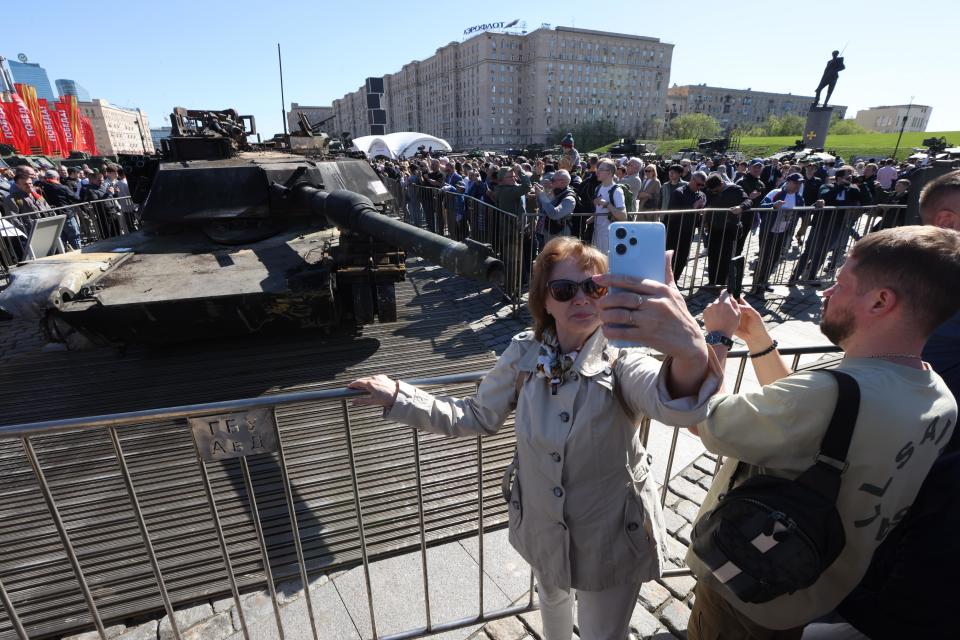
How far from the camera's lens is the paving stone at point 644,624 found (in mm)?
2699

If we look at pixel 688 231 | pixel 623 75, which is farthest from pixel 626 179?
pixel 623 75

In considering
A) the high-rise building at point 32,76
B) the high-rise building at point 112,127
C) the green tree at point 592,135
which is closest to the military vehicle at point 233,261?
the green tree at point 592,135

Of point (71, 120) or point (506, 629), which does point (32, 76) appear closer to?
point (71, 120)

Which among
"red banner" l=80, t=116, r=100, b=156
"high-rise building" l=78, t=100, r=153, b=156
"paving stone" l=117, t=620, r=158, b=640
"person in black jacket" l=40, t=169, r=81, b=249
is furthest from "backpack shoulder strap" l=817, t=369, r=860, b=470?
"high-rise building" l=78, t=100, r=153, b=156

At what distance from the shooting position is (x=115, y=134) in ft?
364

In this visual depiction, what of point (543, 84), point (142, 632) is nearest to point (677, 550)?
point (142, 632)

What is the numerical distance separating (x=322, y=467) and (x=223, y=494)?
766 millimetres

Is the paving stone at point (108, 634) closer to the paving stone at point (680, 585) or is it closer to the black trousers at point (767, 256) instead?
the paving stone at point (680, 585)

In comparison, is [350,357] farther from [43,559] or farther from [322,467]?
[43,559]

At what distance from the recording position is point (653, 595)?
9.58 ft

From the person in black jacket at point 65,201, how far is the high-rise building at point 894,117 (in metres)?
127

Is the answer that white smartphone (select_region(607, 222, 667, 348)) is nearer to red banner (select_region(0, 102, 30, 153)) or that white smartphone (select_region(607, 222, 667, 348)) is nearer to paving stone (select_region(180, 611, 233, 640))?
paving stone (select_region(180, 611, 233, 640))

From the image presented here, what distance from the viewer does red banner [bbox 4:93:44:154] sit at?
28.6 metres

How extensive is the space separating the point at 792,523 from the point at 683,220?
769 centimetres
